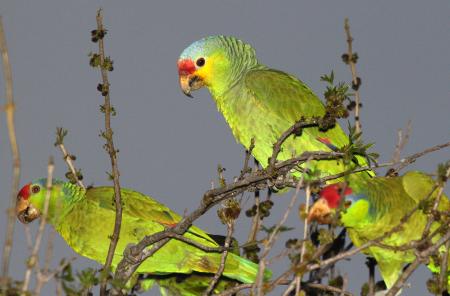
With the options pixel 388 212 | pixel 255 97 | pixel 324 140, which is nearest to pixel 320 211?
pixel 388 212

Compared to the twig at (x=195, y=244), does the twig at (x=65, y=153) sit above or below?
above

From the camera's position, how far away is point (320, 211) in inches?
121

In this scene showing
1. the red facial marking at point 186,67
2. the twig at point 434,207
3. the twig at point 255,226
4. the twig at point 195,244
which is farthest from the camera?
the red facial marking at point 186,67

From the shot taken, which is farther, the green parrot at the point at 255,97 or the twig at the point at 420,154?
the green parrot at the point at 255,97

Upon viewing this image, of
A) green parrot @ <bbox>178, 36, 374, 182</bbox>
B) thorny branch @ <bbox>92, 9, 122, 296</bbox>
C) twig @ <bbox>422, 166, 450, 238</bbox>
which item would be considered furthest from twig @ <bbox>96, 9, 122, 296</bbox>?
twig @ <bbox>422, 166, 450, 238</bbox>

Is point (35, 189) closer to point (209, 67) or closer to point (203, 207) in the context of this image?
point (203, 207)

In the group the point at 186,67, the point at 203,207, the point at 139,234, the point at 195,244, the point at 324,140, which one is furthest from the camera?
the point at 186,67

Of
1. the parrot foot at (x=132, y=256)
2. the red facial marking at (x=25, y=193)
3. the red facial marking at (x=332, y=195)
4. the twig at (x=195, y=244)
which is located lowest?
the twig at (x=195, y=244)

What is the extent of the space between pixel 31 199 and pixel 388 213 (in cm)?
225

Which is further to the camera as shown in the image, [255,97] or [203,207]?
[255,97]

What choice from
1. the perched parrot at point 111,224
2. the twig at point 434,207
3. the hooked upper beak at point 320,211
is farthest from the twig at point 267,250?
the perched parrot at point 111,224

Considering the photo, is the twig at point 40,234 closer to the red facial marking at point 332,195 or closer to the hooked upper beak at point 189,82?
the red facial marking at point 332,195

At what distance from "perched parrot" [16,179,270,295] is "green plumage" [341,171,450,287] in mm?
819

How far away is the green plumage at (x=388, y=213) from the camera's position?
151 inches
